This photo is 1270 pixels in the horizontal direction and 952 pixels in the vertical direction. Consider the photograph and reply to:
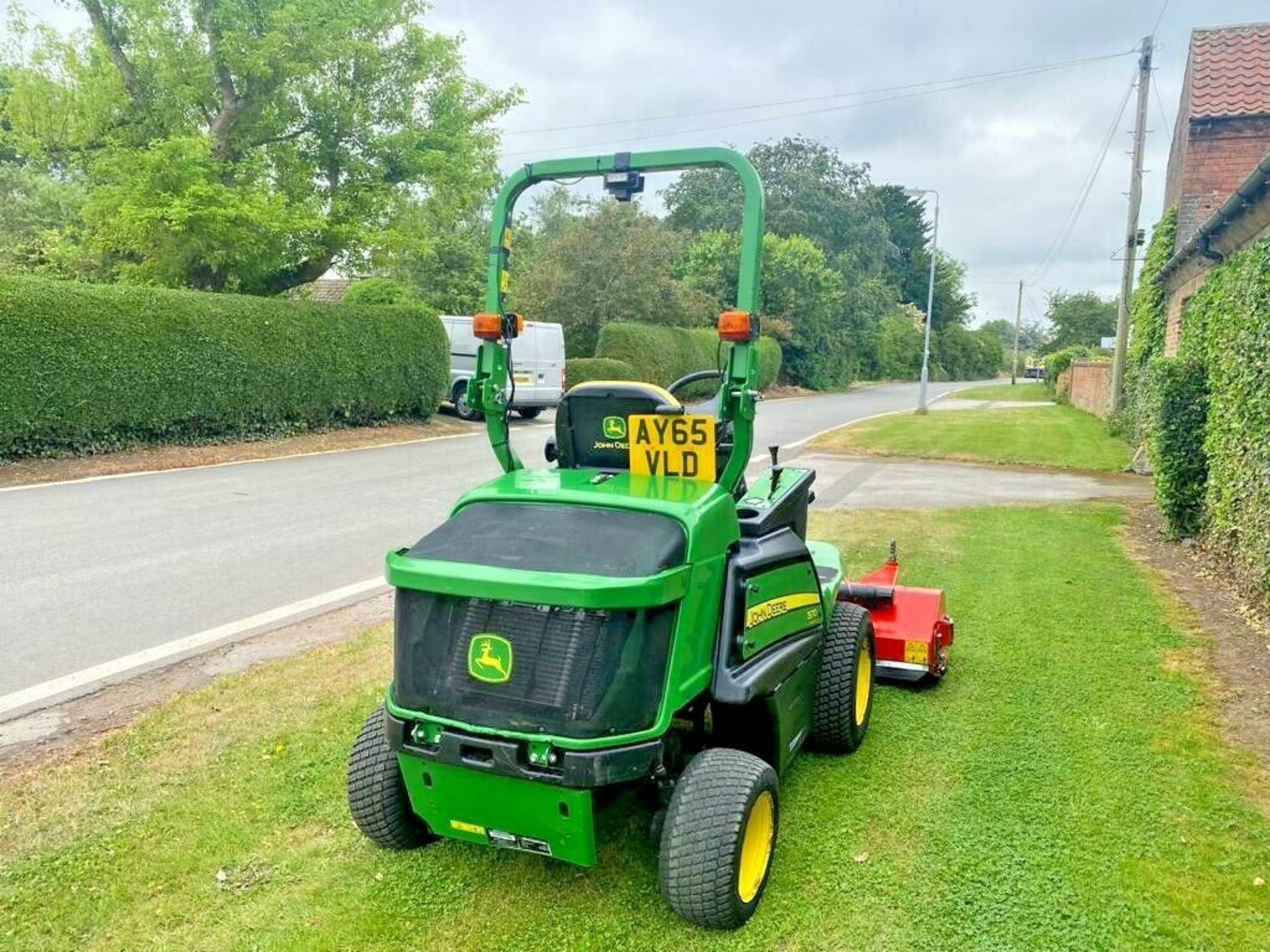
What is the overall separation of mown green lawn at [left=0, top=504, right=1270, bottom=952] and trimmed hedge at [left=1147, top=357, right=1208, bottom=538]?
12.8 feet

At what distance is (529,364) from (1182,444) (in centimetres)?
1340

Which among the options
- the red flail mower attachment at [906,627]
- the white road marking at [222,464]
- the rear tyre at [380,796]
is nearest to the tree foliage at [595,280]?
the white road marking at [222,464]

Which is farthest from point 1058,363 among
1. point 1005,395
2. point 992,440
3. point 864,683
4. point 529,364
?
point 864,683

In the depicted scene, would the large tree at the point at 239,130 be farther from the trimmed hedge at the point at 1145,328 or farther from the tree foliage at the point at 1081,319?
the tree foliage at the point at 1081,319

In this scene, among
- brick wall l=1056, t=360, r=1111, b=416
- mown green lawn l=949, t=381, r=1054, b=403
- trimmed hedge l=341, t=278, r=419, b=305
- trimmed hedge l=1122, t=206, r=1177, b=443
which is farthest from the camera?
mown green lawn l=949, t=381, r=1054, b=403

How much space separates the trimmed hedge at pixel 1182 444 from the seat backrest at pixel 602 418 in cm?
639

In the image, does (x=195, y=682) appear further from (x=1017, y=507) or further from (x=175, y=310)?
(x=175, y=310)

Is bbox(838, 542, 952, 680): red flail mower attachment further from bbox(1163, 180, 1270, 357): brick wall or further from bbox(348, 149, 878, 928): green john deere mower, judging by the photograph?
bbox(1163, 180, 1270, 357): brick wall

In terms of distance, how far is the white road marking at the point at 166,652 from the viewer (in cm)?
434

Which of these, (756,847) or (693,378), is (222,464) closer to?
(693,378)

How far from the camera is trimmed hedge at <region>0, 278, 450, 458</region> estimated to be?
11.2 meters

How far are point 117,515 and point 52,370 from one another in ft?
13.2

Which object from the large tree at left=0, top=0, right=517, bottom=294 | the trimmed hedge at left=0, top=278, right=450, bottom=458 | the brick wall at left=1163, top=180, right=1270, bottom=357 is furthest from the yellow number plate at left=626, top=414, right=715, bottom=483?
the large tree at left=0, top=0, right=517, bottom=294

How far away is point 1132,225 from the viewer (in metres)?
19.0
